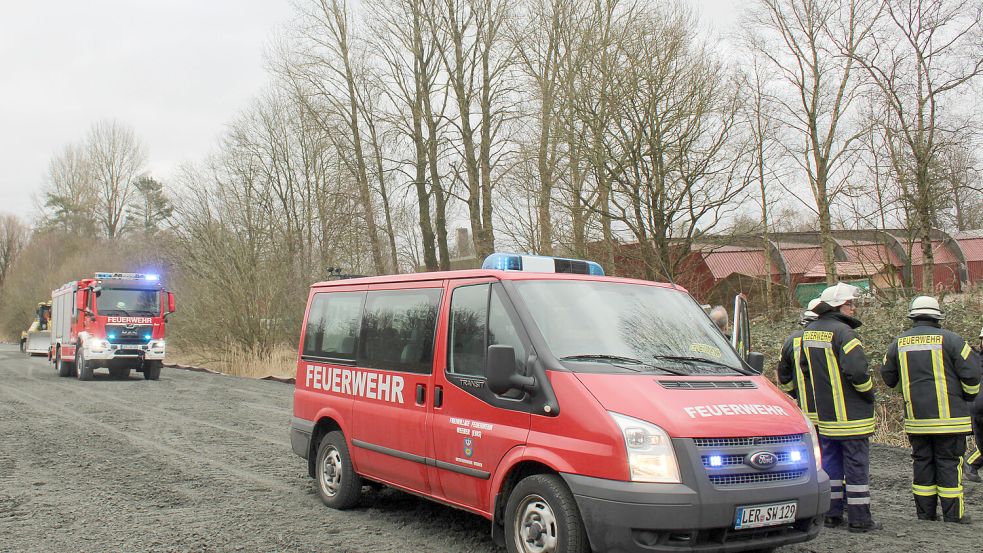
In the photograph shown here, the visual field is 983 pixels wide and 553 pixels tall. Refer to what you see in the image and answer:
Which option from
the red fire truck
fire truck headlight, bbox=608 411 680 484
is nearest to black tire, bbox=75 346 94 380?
the red fire truck

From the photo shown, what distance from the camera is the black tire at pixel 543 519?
174 inches

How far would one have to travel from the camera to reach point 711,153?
14.5 metres

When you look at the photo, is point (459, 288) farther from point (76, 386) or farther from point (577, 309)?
point (76, 386)

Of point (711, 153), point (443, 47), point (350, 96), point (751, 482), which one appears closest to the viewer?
point (751, 482)

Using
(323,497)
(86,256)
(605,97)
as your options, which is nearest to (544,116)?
(605,97)

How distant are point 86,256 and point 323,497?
5206 cm

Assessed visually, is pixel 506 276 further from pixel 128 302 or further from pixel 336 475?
pixel 128 302

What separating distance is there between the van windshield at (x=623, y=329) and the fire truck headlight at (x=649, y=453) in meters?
0.56

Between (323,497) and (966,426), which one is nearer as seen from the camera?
(966,426)

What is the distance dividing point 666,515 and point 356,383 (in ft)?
10.3

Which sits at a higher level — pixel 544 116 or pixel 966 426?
pixel 544 116

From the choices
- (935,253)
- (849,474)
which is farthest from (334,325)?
(935,253)

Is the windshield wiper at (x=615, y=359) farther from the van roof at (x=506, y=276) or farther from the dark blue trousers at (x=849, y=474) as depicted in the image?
the dark blue trousers at (x=849, y=474)

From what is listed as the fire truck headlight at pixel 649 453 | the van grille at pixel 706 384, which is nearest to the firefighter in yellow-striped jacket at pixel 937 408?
the van grille at pixel 706 384
